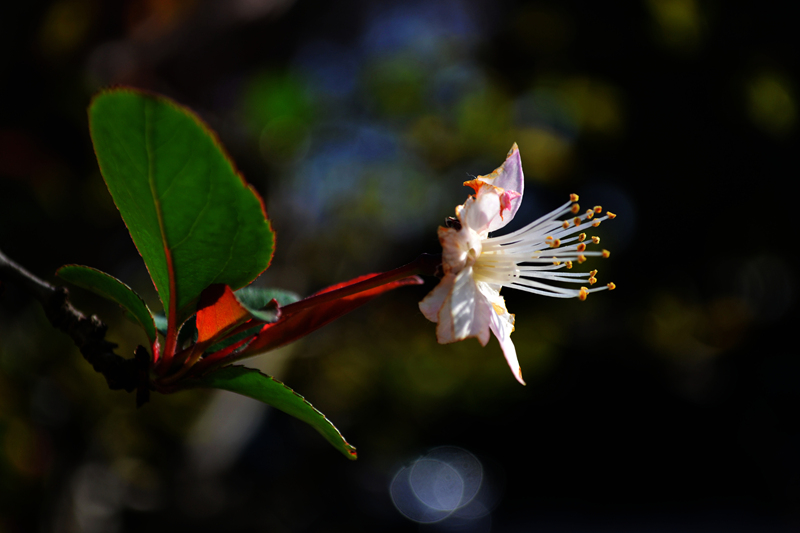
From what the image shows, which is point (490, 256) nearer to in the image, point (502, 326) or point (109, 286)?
point (502, 326)

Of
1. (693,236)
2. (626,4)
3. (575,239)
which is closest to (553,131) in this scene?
(626,4)

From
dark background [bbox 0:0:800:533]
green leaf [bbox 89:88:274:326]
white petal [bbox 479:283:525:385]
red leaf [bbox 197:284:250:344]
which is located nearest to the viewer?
green leaf [bbox 89:88:274:326]

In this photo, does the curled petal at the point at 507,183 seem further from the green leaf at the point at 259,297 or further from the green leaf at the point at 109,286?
the green leaf at the point at 109,286

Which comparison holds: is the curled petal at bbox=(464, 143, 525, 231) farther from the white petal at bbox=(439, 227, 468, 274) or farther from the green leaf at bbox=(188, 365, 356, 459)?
the green leaf at bbox=(188, 365, 356, 459)

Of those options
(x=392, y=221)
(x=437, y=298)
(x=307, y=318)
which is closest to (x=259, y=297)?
(x=307, y=318)

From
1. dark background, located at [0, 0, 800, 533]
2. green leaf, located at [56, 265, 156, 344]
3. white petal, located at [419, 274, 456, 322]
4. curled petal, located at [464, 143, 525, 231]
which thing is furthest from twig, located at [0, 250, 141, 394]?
dark background, located at [0, 0, 800, 533]

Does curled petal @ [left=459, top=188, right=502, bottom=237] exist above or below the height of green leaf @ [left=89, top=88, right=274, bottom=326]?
above
